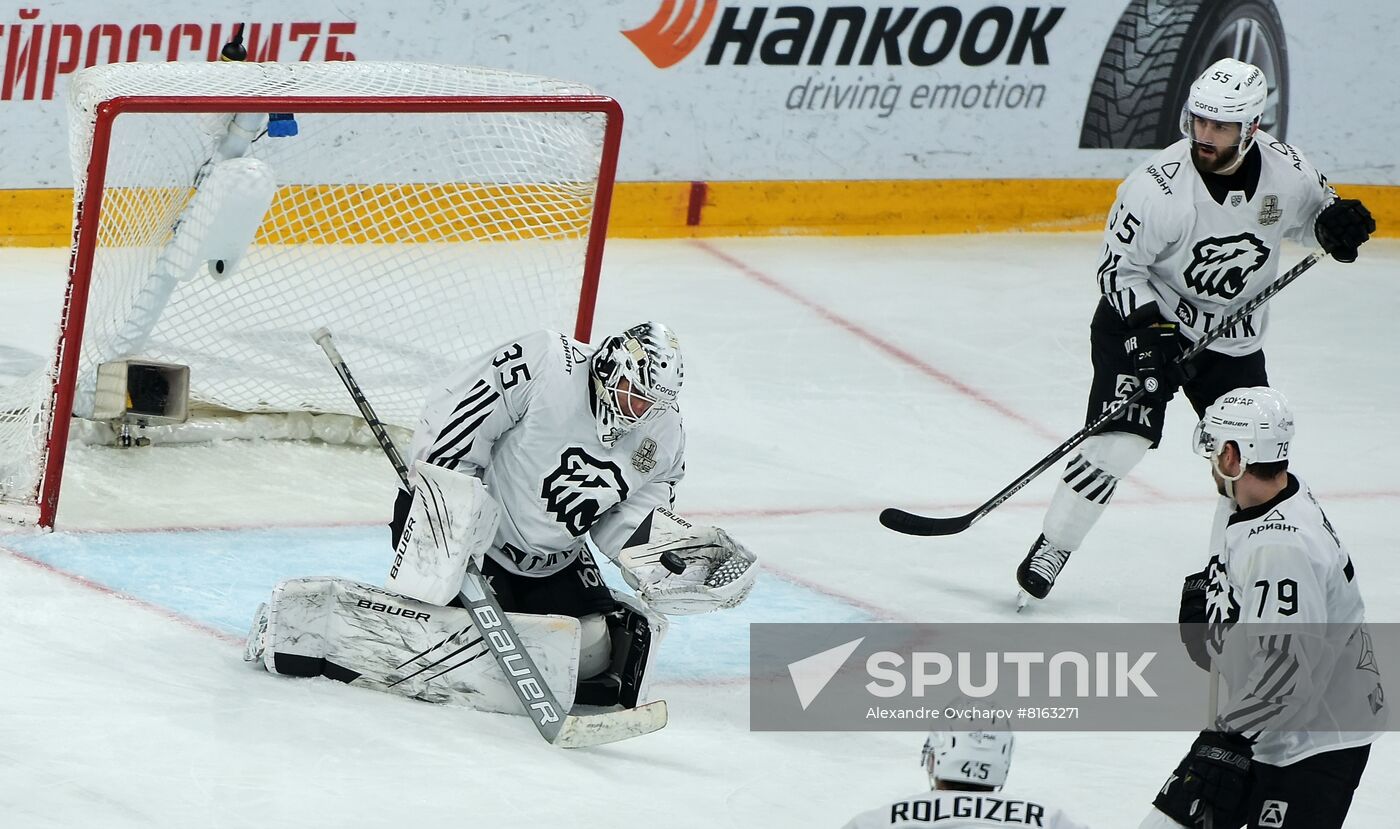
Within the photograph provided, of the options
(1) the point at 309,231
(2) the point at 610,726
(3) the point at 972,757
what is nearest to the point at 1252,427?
(3) the point at 972,757

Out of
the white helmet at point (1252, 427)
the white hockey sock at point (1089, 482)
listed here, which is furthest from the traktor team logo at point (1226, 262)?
the white helmet at point (1252, 427)

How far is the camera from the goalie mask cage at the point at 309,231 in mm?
4895

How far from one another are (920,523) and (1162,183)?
101 cm

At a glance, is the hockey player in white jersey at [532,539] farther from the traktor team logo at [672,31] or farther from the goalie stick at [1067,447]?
the traktor team logo at [672,31]

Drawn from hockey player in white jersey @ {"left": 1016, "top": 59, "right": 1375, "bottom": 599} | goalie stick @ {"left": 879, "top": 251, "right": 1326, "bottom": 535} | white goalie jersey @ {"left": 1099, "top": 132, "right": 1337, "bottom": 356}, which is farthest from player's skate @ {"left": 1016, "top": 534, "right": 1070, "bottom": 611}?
white goalie jersey @ {"left": 1099, "top": 132, "right": 1337, "bottom": 356}

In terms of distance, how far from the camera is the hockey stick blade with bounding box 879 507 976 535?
17.2 ft

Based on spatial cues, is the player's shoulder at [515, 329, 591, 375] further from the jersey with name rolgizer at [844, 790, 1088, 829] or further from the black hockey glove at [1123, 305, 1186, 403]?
the jersey with name rolgizer at [844, 790, 1088, 829]

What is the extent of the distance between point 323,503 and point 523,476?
1.40m

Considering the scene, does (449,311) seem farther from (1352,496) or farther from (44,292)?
(1352,496)

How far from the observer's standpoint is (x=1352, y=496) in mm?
6160

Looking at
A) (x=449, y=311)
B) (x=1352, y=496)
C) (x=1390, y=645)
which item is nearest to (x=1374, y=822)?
(x=1390, y=645)

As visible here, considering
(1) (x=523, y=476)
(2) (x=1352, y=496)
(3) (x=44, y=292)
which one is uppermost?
(1) (x=523, y=476)

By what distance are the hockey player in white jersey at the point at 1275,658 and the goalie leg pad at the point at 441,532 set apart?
130 cm

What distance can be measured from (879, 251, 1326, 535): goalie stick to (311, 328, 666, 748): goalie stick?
1371 millimetres
